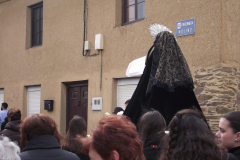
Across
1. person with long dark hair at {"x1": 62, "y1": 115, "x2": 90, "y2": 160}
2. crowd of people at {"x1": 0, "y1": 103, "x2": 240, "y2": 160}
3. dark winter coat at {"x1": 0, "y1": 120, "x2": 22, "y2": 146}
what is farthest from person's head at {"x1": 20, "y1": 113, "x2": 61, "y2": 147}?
dark winter coat at {"x1": 0, "y1": 120, "x2": 22, "y2": 146}

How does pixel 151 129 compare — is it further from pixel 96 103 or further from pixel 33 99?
pixel 33 99

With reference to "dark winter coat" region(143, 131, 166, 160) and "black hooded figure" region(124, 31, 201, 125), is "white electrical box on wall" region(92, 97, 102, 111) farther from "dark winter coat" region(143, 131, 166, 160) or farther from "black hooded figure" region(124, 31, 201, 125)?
"dark winter coat" region(143, 131, 166, 160)

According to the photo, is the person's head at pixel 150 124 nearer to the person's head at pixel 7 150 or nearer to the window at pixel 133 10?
the person's head at pixel 7 150

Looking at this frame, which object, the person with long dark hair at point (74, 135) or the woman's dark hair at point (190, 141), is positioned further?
the person with long dark hair at point (74, 135)

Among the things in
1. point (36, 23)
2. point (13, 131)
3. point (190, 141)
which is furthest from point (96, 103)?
point (190, 141)

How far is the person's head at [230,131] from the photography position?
242cm

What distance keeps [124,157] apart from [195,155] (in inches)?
16.1

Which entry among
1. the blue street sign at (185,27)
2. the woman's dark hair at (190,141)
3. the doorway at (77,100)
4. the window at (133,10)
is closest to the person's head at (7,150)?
the woman's dark hair at (190,141)

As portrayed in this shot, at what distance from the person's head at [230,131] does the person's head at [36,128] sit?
1451 mm

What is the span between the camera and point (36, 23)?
11.3m

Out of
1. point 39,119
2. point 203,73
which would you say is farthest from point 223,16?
point 39,119

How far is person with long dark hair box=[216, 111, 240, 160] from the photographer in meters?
2.41

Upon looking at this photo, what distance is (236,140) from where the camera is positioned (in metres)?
2.41

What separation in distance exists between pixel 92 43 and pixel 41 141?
636cm
